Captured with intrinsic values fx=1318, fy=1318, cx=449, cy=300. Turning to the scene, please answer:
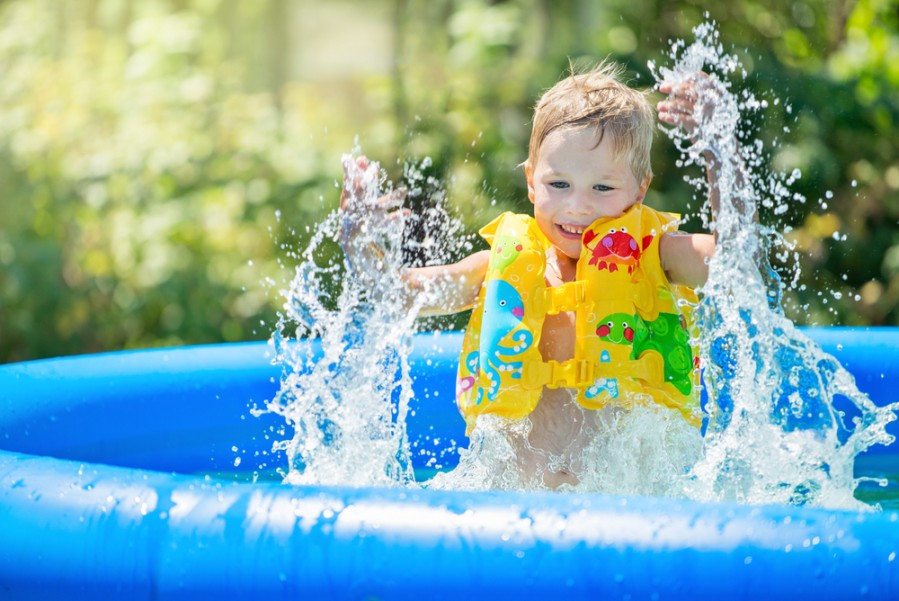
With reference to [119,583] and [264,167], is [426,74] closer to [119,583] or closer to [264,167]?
[264,167]

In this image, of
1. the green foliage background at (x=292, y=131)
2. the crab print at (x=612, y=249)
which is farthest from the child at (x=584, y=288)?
the green foliage background at (x=292, y=131)

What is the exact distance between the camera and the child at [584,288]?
297cm

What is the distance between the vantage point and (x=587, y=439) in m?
3.02

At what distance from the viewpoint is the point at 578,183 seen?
299cm

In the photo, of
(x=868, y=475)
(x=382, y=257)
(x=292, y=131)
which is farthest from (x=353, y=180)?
(x=292, y=131)

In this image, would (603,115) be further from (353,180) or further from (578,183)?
(353,180)

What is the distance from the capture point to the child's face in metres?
2.95

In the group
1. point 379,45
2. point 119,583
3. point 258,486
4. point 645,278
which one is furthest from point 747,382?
point 379,45

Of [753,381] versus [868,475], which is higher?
[753,381]

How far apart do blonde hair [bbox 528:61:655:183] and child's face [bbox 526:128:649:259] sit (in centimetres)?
2

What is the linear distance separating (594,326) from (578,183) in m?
0.33

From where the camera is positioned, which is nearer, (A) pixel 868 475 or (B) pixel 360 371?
(B) pixel 360 371

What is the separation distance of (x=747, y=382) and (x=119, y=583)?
6.01ft

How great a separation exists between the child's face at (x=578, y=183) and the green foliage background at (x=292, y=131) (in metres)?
2.53
